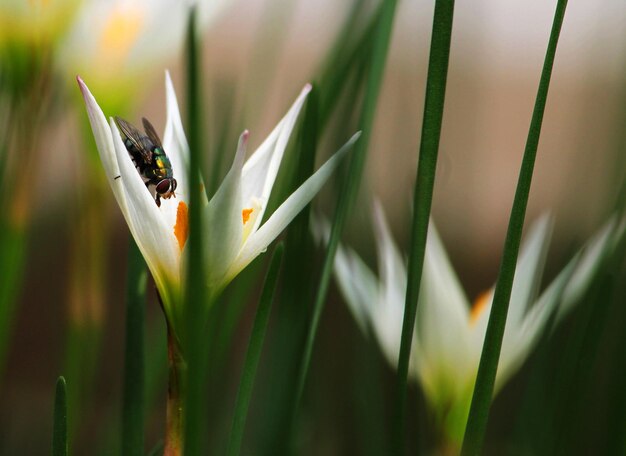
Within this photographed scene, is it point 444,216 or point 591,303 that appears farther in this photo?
point 444,216

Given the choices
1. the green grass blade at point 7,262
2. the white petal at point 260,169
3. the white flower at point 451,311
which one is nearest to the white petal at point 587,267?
the white flower at point 451,311

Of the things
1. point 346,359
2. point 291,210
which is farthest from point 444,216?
point 291,210

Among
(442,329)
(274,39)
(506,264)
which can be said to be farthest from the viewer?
(274,39)

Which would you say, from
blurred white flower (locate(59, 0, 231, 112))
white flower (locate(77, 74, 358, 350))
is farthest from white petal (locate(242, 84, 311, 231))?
blurred white flower (locate(59, 0, 231, 112))

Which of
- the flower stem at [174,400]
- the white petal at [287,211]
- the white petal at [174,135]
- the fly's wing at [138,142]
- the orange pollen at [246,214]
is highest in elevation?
the fly's wing at [138,142]

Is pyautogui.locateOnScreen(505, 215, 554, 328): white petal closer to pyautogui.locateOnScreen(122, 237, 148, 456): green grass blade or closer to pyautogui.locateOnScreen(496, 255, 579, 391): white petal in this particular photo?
pyautogui.locateOnScreen(496, 255, 579, 391): white petal

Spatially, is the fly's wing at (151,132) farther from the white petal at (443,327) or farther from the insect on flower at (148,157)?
the white petal at (443,327)

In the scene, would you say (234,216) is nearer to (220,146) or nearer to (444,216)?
(220,146)
